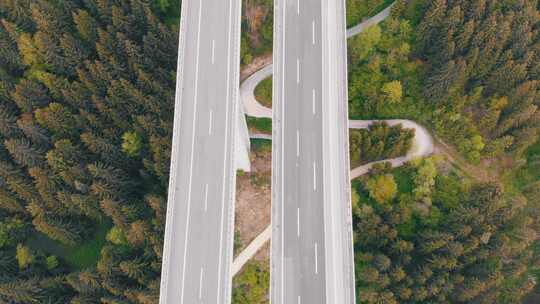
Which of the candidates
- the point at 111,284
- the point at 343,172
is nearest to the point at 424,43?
the point at 343,172

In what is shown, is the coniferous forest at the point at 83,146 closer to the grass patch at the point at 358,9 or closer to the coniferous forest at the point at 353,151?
the coniferous forest at the point at 353,151

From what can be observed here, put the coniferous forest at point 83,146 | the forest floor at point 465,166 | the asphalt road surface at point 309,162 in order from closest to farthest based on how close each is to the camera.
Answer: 1. the asphalt road surface at point 309,162
2. the coniferous forest at point 83,146
3. the forest floor at point 465,166

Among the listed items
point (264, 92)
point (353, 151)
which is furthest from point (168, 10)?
point (353, 151)

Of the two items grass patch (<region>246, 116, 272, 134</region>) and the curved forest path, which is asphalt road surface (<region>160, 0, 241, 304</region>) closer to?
the curved forest path

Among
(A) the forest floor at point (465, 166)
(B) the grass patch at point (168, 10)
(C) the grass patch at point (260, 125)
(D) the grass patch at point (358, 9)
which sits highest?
(D) the grass patch at point (358, 9)

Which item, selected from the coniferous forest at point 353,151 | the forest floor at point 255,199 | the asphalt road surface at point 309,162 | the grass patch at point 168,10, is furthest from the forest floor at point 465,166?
the grass patch at point 168,10

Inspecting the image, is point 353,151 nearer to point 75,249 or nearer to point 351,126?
point 351,126

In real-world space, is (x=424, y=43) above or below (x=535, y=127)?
above

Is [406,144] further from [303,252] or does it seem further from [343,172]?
[303,252]
